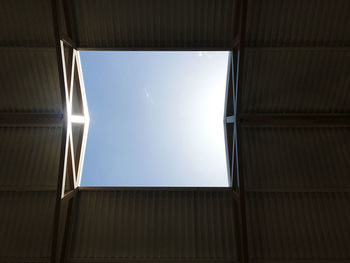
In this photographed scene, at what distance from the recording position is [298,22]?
47.9ft

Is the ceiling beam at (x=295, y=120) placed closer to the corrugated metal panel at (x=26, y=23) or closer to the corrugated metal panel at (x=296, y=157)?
the corrugated metal panel at (x=296, y=157)

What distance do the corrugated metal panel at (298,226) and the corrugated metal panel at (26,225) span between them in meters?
10.7

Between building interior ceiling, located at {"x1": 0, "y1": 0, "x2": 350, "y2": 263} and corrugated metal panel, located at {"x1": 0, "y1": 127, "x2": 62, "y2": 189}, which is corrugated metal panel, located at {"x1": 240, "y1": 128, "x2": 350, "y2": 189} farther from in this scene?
corrugated metal panel, located at {"x1": 0, "y1": 127, "x2": 62, "y2": 189}

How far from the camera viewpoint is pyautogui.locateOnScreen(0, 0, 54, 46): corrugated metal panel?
46.6 feet

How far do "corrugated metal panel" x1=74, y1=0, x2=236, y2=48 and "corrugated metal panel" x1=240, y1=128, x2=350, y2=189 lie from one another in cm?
570

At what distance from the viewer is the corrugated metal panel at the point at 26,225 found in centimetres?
1483

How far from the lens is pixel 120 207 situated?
15555mm

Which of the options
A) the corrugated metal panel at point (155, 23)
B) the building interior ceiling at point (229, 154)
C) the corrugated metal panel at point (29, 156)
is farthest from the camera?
the corrugated metal panel at point (29, 156)

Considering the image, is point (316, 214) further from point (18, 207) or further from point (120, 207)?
point (18, 207)

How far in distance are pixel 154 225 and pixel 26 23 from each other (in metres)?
12.4

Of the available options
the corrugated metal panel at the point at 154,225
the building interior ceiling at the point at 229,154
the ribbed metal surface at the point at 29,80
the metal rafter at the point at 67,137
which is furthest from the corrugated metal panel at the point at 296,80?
the ribbed metal surface at the point at 29,80

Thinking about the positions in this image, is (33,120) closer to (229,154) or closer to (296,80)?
(229,154)

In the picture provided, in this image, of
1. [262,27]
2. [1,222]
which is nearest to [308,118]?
[262,27]

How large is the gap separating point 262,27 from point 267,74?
245 centimetres
